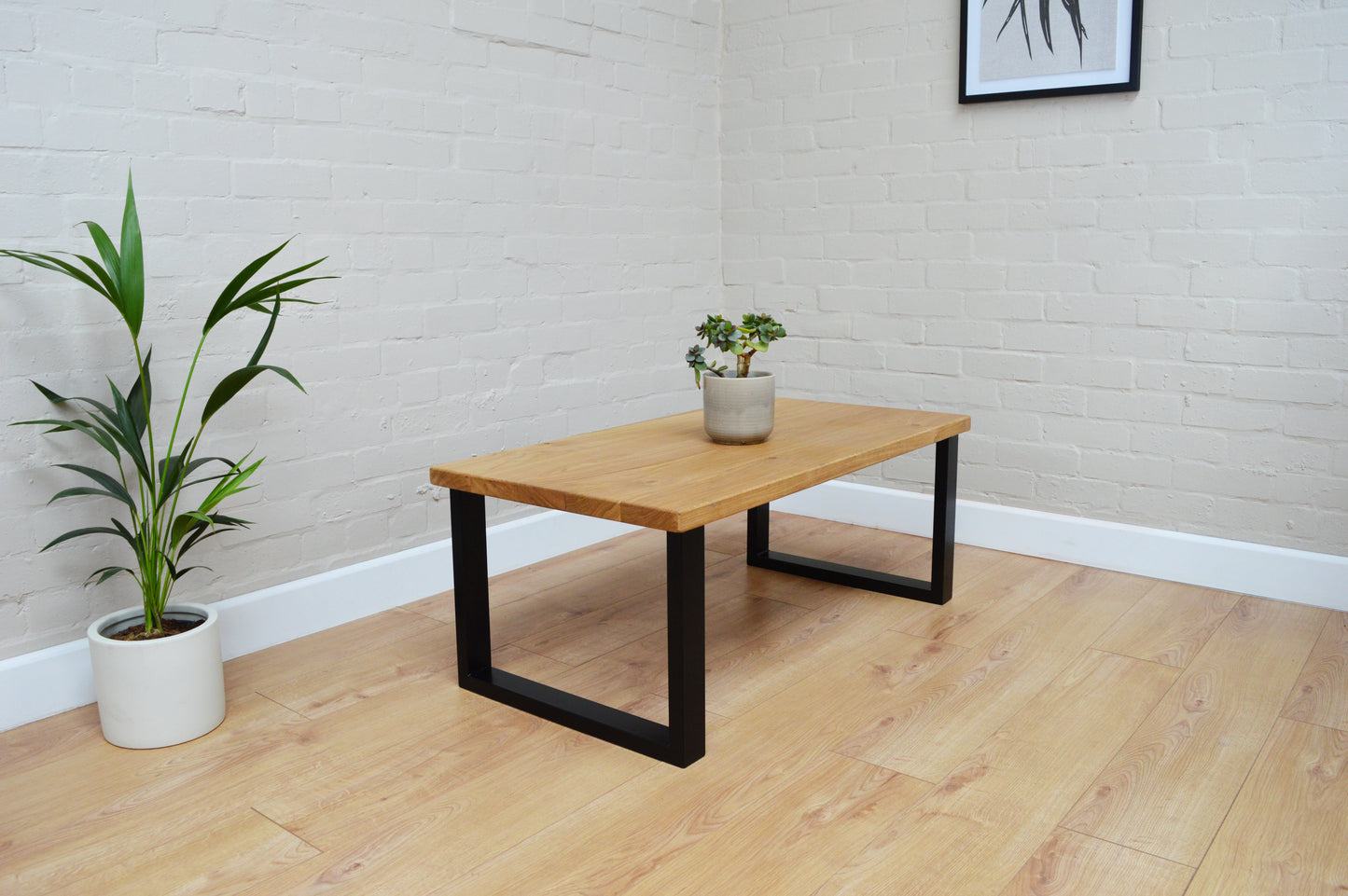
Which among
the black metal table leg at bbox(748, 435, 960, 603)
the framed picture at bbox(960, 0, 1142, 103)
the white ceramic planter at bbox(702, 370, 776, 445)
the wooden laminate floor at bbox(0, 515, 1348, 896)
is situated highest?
the framed picture at bbox(960, 0, 1142, 103)

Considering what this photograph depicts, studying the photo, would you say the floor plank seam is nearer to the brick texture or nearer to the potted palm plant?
the potted palm plant

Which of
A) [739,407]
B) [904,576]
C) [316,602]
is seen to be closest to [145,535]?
[316,602]

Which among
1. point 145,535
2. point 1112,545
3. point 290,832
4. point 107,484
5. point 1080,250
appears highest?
point 1080,250

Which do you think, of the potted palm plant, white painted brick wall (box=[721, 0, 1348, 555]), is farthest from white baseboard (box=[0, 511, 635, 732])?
white painted brick wall (box=[721, 0, 1348, 555])

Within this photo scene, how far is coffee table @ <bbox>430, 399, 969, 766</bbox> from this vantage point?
5.94 feet

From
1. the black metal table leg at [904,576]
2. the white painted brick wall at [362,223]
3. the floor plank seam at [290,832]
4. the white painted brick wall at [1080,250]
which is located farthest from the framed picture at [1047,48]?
the floor plank seam at [290,832]

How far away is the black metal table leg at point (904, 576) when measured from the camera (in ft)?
8.57

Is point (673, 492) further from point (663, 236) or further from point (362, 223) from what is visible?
point (663, 236)

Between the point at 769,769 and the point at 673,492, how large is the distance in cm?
52

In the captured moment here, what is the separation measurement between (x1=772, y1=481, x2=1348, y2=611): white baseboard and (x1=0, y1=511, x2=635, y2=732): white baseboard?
0.89 meters

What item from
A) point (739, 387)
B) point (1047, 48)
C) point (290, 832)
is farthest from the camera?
point (1047, 48)

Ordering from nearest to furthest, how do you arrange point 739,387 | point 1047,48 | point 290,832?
point 290,832
point 739,387
point 1047,48

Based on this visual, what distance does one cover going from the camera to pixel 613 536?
3.34 metres

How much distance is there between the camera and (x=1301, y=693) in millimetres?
2096
